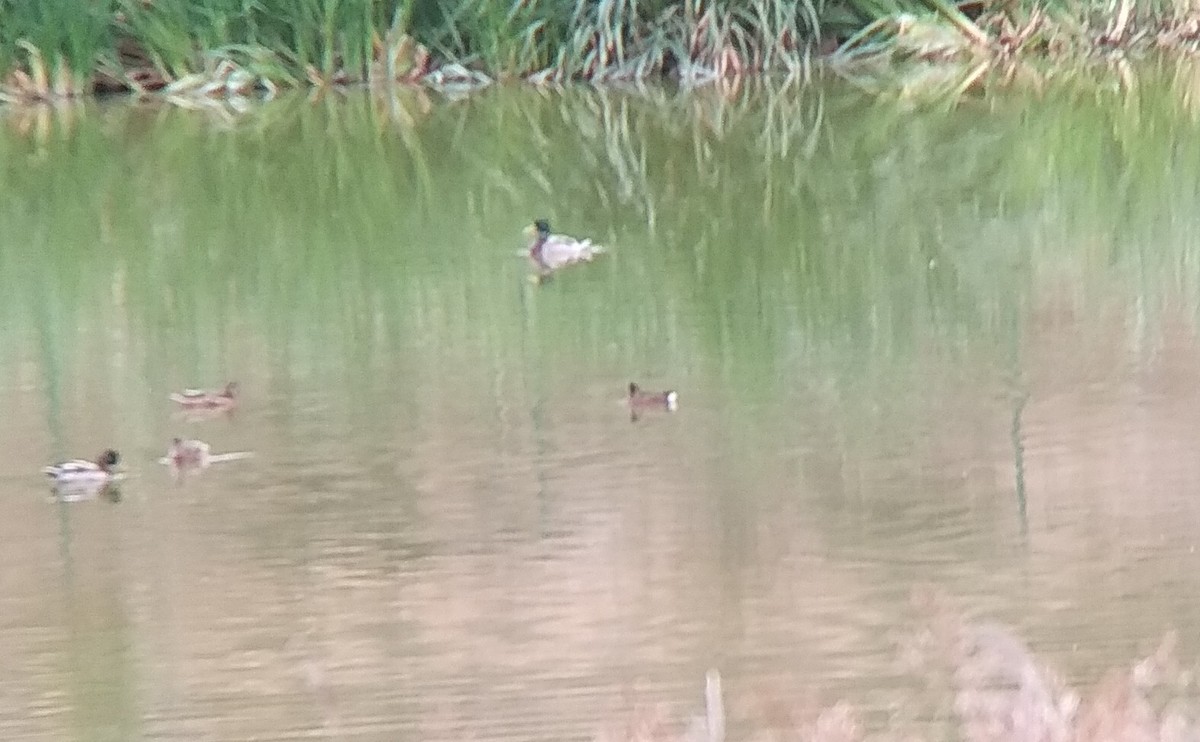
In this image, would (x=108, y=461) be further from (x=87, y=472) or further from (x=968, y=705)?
(x=968, y=705)

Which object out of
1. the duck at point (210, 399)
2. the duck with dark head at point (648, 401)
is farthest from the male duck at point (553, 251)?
the duck with dark head at point (648, 401)

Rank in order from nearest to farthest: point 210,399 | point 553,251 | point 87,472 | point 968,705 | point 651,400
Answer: point 968,705, point 87,472, point 651,400, point 210,399, point 553,251

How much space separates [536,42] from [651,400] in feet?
25.6

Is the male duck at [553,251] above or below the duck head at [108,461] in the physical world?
above

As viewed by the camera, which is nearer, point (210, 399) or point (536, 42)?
point (210, 399)

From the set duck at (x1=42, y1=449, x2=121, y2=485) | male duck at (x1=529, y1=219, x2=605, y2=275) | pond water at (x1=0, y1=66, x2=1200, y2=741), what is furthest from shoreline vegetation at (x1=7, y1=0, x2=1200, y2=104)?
duck at (x1=42, y1=449, x2=121, y2=485)

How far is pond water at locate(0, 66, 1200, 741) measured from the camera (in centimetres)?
373

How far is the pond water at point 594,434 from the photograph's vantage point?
12.2 ft

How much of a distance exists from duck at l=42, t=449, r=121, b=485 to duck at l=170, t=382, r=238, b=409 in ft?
1.51

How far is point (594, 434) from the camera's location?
16.6 ft

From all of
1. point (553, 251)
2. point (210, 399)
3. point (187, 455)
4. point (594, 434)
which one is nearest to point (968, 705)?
point (594, 434)

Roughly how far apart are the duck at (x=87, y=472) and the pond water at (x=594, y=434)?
0.27 feet

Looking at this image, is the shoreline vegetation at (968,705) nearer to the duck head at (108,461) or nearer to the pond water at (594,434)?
the pond water at (594,434)

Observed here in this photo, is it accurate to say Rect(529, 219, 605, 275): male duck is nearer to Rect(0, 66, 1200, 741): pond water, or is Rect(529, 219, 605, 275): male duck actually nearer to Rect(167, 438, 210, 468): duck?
Rect(0, 66, 1200, 741): pond water
